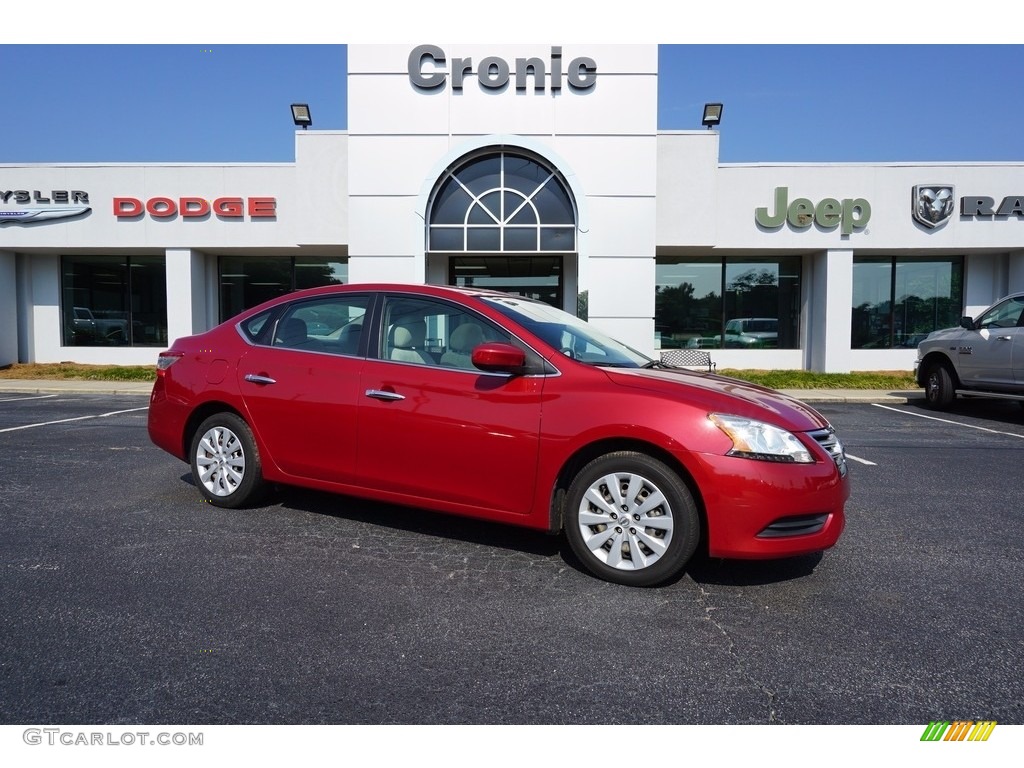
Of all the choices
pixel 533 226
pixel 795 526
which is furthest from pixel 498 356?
pixel 533 226

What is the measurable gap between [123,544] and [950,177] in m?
20.0

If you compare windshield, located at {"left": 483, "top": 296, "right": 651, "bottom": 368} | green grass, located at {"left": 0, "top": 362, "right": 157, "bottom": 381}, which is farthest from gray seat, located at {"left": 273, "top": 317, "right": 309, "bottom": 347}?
green grass, located at {"left": 0, "top": 362, "right": 157, "bottom": 381}

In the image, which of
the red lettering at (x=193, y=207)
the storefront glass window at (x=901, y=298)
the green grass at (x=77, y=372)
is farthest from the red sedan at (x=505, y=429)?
the storefront glass window at (x=901, y=298)

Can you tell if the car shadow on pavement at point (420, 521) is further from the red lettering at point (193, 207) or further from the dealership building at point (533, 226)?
the red lettering at point (193, 207)

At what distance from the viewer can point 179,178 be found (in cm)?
1825

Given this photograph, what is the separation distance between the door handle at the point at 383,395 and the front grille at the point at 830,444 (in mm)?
2402

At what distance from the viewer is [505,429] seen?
13.3 feet

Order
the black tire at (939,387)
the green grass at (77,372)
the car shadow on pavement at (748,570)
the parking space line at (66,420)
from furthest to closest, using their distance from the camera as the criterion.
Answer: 1. the green grass at (77,372)
2. the black tire at (939,387)
3. the parking space line at (66,420)
4. the car shadow on pavement at (748,570)

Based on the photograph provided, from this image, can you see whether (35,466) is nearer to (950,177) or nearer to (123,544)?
(123,544)

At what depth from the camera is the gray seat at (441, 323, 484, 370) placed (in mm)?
4367

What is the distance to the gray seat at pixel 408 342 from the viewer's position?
14.9 ft

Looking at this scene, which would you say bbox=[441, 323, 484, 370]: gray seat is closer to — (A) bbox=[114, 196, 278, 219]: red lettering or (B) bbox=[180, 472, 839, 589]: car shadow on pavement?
(B) bbox=[180, 472, 839, 589]: car shadow on pavement

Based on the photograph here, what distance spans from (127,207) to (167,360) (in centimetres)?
1533

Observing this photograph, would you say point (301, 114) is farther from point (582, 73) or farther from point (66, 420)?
point (66, 420)
